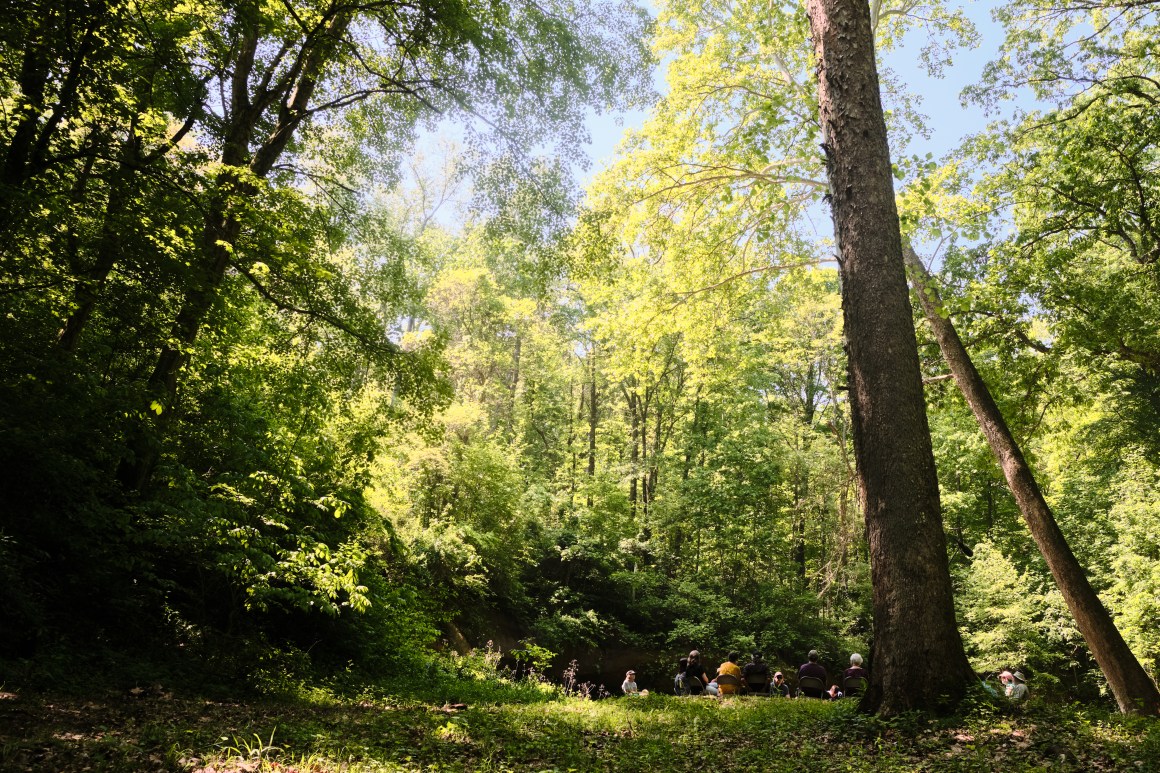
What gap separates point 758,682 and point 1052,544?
5153 mm

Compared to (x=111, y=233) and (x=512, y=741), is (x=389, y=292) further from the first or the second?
(x=512, y=741)

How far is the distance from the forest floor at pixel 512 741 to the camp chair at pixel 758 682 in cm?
551

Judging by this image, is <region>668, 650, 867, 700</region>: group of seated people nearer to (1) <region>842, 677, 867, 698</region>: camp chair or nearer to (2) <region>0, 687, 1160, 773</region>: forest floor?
(1) <region>842, 677, 867, 698</region>: camp chair

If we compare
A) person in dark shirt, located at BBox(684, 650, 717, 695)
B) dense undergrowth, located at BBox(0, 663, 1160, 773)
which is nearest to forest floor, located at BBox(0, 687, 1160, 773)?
dense undergrowth, located at BBox(0, 663, 1160, 773)

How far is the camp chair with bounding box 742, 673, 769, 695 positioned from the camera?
33.8ft

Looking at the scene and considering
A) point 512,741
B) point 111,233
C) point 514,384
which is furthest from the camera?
point 514,384

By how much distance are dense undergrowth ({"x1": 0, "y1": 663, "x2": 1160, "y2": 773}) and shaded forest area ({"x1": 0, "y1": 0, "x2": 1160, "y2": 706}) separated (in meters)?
0.89

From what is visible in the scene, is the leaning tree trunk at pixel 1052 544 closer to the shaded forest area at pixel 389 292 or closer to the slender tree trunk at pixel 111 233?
the shaded forest area at pixel 389 292

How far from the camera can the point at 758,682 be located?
10289 mm

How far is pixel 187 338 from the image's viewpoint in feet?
19.9

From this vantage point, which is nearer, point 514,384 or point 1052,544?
point 1052,544

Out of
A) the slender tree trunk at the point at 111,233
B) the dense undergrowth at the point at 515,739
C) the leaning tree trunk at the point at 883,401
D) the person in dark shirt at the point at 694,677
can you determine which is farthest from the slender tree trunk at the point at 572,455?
the slender tree trunk at the point at 111,233

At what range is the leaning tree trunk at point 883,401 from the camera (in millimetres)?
4113

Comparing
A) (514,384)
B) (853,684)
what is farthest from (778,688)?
(514,384)
